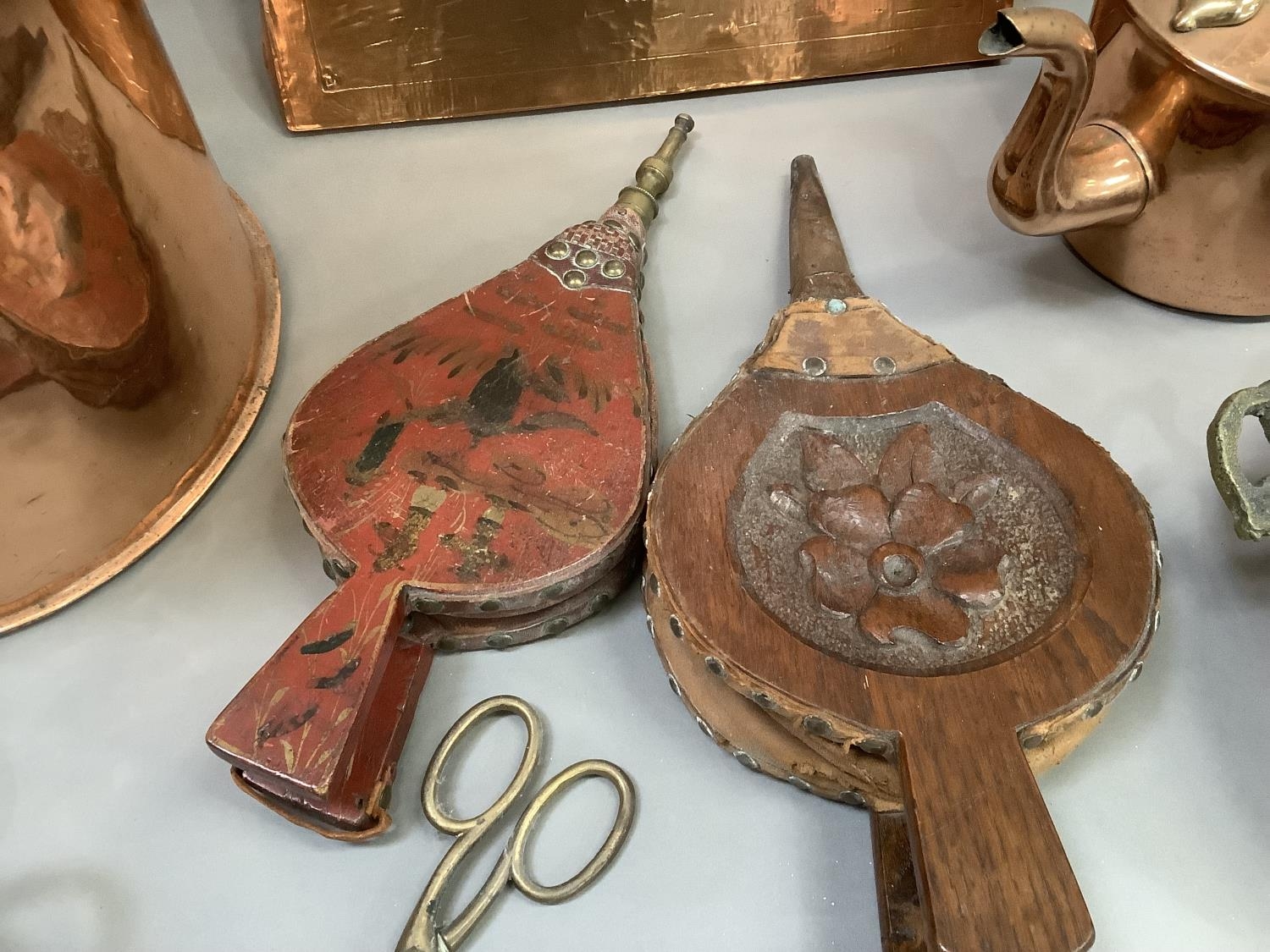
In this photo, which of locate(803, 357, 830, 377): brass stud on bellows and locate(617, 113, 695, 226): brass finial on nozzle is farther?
locate(617, 113, 695, 226): brass finial on nozzle

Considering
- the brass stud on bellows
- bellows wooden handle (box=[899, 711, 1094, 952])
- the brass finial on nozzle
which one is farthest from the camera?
the brass finial on nozzle

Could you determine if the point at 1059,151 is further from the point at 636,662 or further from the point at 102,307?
the point at 102,307

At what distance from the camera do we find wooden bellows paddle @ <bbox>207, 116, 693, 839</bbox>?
1.64ft

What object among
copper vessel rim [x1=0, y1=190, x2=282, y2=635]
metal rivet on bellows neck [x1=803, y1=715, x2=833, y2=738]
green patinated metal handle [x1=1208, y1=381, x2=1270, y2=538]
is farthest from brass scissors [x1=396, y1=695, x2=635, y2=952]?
green patinated metal handle [x1=1208, y1=381, x2=1270, y2=538]

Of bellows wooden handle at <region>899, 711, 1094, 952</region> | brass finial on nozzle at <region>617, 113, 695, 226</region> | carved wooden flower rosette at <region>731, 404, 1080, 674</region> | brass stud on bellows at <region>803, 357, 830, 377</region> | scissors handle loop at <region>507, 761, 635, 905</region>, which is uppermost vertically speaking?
brass finial on nozzle at <region>617, 113, 695, 226</region>

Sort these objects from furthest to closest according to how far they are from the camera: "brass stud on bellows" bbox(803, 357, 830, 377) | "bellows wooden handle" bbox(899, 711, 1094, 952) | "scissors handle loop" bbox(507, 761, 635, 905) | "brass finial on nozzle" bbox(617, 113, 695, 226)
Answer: "brass finial on nozzle" bbox(617, 113, 695, 226), "brass stud on bellows" bbox(803, 357, 830, 377), "scissors handle loop" bbox(507, 761, 635, 905), "bellows wooden handle" bbox(899, 711, 1094, 952)

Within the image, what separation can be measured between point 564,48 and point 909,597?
22.7 inches

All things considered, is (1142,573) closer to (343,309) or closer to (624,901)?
(624,901)

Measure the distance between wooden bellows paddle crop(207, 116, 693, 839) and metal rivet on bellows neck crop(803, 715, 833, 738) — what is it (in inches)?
5.8

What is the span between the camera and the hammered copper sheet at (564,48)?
833 millimetres

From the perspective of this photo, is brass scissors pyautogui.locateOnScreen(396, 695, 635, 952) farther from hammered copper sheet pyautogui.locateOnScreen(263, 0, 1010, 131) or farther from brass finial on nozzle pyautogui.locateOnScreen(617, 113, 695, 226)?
hammered copper sheet pyautogui.locateOnScreen(263, 0, 1010, 131)

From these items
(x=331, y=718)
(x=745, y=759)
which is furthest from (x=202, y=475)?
(x=745, y=759)

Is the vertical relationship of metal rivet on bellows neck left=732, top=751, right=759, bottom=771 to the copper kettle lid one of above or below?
below

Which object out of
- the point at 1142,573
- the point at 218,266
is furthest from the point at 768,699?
the point at 218,266
